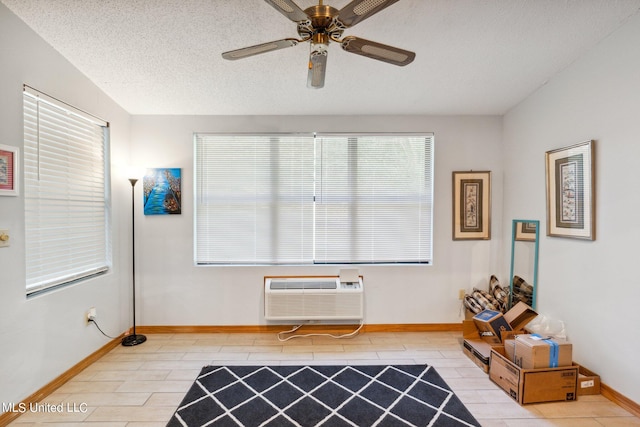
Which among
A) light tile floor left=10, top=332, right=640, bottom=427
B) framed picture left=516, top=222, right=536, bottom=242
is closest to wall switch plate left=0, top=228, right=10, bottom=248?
light tile floor left=10, top=332, right=640, bottom=427

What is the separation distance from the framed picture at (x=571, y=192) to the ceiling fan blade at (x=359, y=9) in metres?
2.03

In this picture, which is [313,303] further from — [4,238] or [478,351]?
[4,238]

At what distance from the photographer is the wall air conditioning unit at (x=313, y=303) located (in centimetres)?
324

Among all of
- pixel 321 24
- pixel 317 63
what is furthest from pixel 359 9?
pixel 317 63

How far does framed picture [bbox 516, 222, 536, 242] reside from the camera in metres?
2.91

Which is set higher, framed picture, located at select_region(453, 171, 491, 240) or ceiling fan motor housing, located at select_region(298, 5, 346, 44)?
ceiling fan motor housing, located at select_region(298, 5, 346, 44)

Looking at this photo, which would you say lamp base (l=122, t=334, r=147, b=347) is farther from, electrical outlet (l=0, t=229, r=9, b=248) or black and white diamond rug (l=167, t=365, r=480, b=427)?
electrical outlet (l=0, t=229, r=9, b=248)

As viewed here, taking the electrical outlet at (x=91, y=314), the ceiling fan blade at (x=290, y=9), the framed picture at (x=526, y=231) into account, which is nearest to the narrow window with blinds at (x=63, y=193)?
the electrical outlet at (x=91, y=314)

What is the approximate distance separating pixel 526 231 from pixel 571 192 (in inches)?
25.8

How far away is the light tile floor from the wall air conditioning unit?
240mm

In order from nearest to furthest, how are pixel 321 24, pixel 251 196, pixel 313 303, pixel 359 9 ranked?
pixel 359 9, pixel 321 24, pixel 313 303, pixel 251 196

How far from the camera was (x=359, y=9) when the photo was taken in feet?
4.30

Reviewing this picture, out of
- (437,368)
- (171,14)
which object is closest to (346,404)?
(437,368)

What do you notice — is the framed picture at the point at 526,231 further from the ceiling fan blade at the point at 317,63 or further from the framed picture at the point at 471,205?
the ceiling fan blade at the point at 317,63
